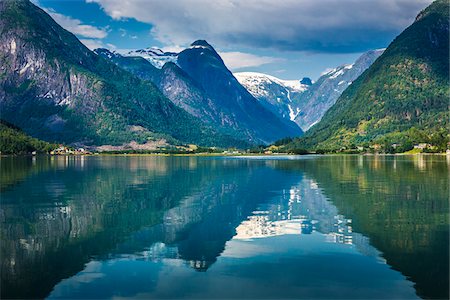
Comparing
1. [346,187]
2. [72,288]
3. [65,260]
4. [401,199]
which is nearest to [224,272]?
[72,288]

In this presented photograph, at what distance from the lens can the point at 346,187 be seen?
3556 inches

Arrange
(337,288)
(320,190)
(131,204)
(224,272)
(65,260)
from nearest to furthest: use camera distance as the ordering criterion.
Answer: (337,288), (224,272), (65,260), (131,204), (320,190)

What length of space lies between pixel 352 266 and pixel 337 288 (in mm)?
5499

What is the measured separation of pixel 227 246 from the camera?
4241 centimetres

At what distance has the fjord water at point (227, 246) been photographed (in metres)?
31.1

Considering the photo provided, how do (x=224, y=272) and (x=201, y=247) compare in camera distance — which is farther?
(x=201, y=247)

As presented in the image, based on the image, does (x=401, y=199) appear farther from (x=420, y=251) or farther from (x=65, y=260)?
(x=65, y=260)

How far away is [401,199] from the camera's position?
230 feet

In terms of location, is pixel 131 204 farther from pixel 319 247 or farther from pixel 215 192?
pixel 319 247

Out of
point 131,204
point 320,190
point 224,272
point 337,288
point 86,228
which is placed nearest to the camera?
point 337,288

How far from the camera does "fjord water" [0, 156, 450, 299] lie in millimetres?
31109

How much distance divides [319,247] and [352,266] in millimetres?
6241

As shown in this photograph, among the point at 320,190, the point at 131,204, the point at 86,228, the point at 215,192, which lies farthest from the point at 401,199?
the point at 86,228

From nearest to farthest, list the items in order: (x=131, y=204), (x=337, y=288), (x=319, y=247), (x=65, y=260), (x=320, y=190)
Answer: (x=337, y=288)
(x=65, y=260)
(x=319, y=247)
(x=131, y=204)
(x=320, y=190)
